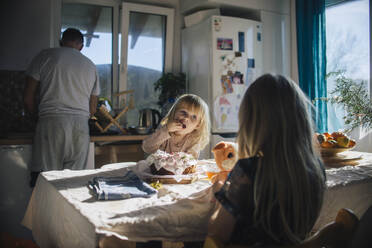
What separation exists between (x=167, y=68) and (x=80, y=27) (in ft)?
3.29

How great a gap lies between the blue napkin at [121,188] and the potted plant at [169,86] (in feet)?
6.88

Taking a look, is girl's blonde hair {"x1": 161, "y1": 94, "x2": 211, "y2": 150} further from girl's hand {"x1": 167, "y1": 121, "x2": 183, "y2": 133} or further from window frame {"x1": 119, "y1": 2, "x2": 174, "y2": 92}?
window frame {"x1": 119, "y1": 2, "x2": 174, "y2": 92}

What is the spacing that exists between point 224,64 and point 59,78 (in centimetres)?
159

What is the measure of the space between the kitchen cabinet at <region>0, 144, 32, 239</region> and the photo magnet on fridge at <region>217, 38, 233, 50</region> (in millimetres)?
1909

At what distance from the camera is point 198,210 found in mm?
903

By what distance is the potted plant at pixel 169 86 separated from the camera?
10.8ft

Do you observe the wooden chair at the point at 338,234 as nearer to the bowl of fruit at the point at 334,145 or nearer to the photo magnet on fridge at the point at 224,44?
the bowl of fruit at the point at 334,145

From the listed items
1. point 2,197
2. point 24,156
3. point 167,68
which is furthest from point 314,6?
point 2,197

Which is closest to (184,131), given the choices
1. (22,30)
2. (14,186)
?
(14,186)

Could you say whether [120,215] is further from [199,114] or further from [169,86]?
[169,86]

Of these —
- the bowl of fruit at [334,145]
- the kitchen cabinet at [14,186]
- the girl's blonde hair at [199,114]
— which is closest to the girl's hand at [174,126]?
the girl's blonde hair at [199,114]

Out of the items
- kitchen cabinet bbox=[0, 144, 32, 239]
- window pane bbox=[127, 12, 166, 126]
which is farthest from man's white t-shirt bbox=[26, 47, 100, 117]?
window pane bbox=[127, 12, 166, 126]

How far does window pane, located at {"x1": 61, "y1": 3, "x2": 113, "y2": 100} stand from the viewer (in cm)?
316

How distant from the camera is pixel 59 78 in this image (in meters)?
2.17
